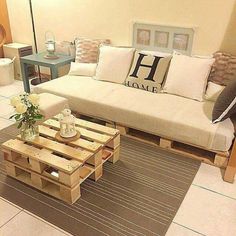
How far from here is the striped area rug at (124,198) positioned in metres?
1.75

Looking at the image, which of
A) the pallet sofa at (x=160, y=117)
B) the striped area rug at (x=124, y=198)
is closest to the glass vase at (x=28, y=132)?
the striped area rug at (x=124, y=198)

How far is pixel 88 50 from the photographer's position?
3395mm

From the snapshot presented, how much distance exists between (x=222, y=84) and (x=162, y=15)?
1038 millimetres

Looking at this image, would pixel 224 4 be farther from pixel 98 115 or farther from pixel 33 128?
pixel 33 128

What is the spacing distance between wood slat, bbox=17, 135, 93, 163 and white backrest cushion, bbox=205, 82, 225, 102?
1367 mm

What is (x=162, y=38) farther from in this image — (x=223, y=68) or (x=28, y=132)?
(x=28, y=132)

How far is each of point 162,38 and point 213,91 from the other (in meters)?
0.92

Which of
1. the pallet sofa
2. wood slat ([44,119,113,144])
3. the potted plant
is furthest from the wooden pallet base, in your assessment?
the potted plant

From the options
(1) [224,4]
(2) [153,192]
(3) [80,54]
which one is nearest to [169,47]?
(1) [224,4]

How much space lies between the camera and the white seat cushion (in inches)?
87.0

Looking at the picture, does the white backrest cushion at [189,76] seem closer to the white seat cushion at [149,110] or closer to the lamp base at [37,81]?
the white seat cushion at [149,110]

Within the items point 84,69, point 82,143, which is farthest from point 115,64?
point 82,143

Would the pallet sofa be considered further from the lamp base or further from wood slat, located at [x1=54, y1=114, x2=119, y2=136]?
the lamp base

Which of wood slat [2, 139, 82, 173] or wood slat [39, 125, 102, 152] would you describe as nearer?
wood slat [2, 139, 82, 173]
